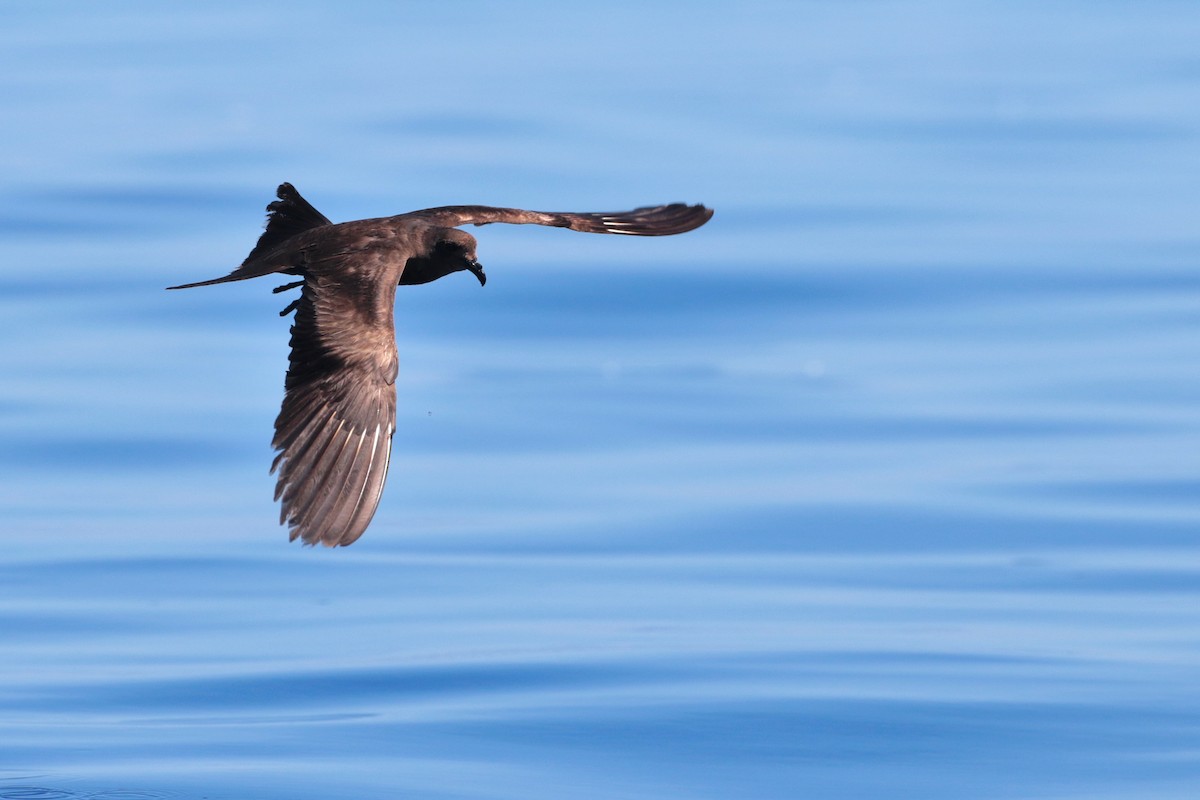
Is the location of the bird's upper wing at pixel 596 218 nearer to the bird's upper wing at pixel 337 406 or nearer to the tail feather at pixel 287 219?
the tail feather at pixel 287 219

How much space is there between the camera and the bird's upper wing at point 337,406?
11.4m

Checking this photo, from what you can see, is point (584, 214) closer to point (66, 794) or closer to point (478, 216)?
point (478, 216)

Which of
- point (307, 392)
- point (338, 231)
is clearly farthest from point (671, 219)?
point (307, 392)

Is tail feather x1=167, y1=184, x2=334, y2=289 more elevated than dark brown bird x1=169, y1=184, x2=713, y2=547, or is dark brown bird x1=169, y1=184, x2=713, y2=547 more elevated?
tail feather x1=167, y1=184, x2=334, y2=289

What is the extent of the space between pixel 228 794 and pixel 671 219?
3.86 meters

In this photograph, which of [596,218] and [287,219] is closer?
[287,219]

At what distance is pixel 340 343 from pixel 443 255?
1.13 metres

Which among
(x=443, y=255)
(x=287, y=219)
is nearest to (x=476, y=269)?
(x=443, y=255)

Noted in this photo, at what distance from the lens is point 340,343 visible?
12.1 m

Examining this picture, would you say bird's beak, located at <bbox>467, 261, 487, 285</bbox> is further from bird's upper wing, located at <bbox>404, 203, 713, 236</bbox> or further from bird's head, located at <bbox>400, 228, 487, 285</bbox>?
bird's upper wing, located at <bbox>404, 203, 713, 236</bbox>

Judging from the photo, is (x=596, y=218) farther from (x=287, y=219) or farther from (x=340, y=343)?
(x=340, y=343)

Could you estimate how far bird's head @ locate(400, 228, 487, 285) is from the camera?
13047 mm

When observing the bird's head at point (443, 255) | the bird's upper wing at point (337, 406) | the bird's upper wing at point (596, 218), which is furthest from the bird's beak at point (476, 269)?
the bird's upper wing at point (337, 406)

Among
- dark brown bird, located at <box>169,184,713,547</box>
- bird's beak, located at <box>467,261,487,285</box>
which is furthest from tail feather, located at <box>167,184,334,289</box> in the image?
bird's beak, located at <box>467,261,487,285</box>
